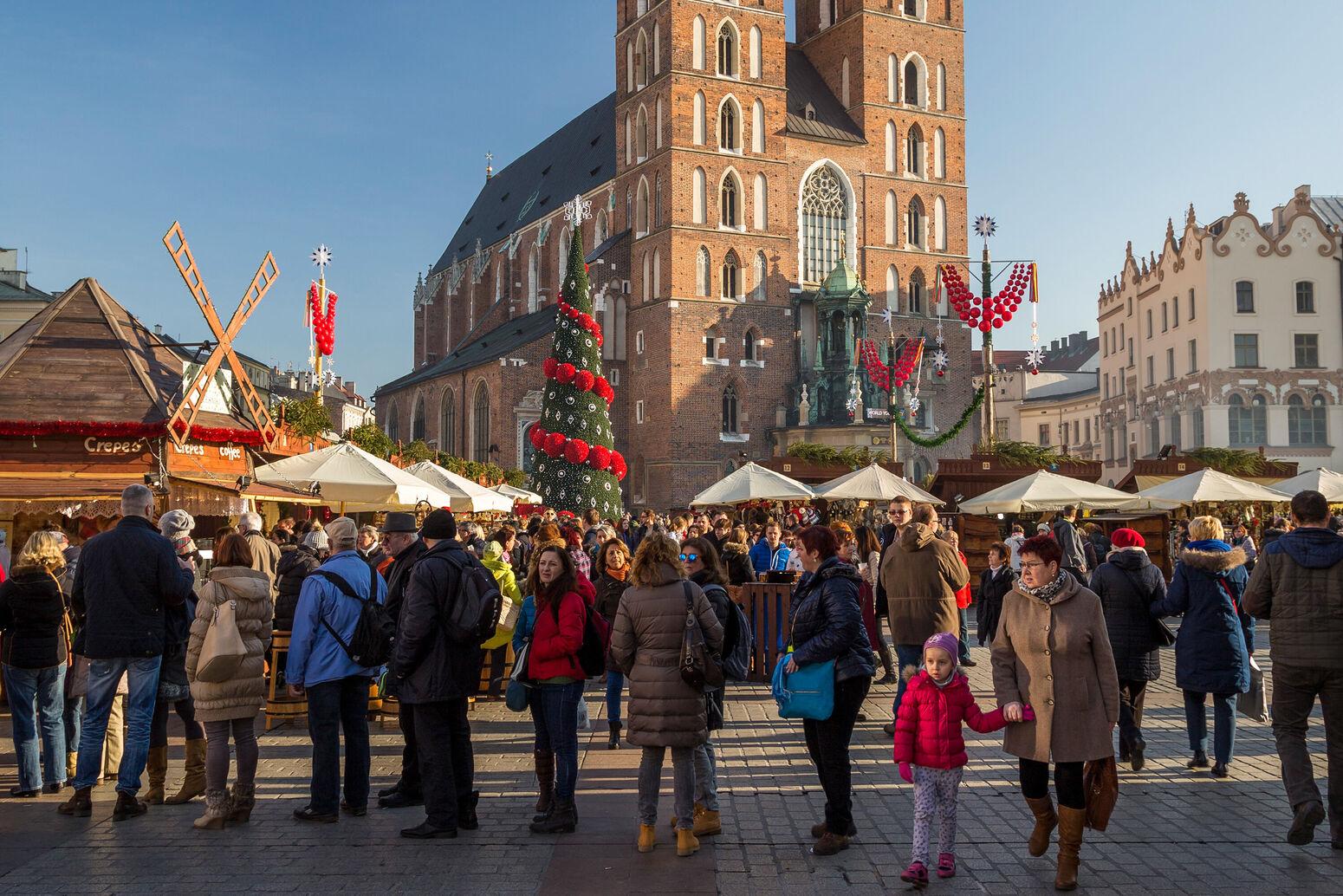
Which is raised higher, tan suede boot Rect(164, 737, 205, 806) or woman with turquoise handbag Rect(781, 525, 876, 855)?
woman with turquoise handbag Rect(781, 525, 876, 855)

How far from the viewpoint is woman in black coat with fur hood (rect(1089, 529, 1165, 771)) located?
7.78 metres

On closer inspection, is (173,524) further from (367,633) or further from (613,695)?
(613,695)

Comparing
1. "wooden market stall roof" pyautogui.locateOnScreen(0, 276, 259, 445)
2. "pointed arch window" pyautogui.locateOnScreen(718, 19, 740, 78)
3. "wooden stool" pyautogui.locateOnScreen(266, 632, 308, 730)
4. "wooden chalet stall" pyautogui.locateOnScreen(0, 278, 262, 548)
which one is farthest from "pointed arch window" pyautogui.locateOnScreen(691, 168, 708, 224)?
"wooden stool" pyautogui.locateOnScreen(266, 632, 308, 730)

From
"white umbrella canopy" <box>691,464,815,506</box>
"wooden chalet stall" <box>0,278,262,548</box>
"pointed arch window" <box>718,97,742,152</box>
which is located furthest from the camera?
"pointed arch window" <box>718,97,742,152</box>

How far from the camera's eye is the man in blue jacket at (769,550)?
14770 millimetres

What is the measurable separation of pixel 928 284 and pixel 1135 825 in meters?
46.3

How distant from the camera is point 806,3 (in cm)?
5484

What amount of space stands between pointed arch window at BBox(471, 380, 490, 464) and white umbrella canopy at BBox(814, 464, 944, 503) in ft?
113

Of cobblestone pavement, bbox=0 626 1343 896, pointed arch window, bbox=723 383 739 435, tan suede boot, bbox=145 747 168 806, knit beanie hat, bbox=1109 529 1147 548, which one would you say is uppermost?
pointed arch window, bbox=723 383 739 435

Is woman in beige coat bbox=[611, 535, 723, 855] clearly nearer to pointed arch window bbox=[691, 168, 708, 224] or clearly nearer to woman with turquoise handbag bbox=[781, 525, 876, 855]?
woman with turquoise handbag bbox=[781, 525, 876, 855]

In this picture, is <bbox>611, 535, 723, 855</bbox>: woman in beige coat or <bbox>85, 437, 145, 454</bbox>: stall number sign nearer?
<bbox>611, 535, 723, 855</bbox>: woman in beige coat

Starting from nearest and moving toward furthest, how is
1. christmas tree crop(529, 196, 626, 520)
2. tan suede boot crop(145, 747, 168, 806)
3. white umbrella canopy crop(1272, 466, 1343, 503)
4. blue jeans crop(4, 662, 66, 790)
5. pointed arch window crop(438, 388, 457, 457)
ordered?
1. tan suede boot crop(145, 747, 168, 806)
2. blue jeans crop(4, 662, 66, 790)
3. white umbrella canopy crop(1272, 466, 1343, 503)
4. christmas tree crop(529, 196, 626, 520)
5. pointed arch window crop(438, 388, 457, 457)

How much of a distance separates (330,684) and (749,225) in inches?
1673

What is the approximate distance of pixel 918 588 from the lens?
8.84 metres
